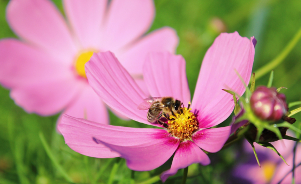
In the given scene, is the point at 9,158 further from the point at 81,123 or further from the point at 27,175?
the point at 81,123

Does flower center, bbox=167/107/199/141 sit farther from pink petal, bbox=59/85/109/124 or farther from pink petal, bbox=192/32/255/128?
pink petal, bbox=59/85/109/124

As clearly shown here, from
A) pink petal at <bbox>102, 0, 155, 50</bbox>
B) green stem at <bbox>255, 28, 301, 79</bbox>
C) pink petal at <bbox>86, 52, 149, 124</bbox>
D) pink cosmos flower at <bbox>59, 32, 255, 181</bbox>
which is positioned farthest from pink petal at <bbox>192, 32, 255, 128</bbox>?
pink petal at <bbox>102, 0, 155, 50</bbox>

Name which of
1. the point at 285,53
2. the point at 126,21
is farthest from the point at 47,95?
the point at 285,53

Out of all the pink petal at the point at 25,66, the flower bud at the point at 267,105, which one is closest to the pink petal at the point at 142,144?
the flower bud at the point at 267,105

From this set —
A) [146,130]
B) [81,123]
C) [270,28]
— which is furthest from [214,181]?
[270,28]

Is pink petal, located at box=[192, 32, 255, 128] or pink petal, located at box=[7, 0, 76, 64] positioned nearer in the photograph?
pink petal, located at box=[192, 32, 255, 128]
